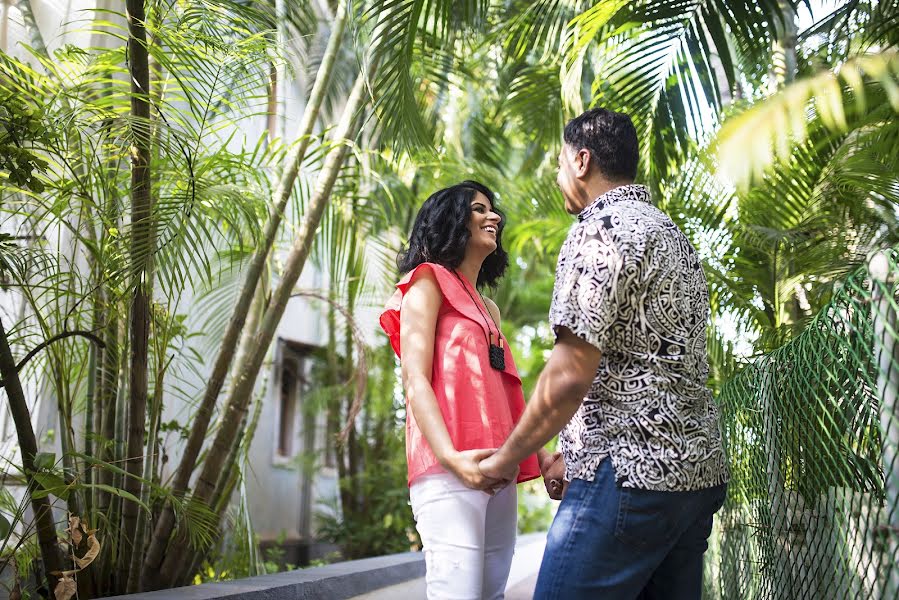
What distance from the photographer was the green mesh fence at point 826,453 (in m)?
1.86

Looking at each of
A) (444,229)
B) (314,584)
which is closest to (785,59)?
(444,229)

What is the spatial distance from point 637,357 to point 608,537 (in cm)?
36

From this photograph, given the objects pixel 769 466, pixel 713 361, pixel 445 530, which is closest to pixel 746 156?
pixel 445 530

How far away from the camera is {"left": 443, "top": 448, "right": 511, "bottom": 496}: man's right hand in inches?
84.7

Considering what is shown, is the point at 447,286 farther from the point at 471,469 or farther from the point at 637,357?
the point at 637,357

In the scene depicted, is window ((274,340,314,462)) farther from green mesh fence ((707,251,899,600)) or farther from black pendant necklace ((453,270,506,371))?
black pendant necklace ((453,270,506,371))

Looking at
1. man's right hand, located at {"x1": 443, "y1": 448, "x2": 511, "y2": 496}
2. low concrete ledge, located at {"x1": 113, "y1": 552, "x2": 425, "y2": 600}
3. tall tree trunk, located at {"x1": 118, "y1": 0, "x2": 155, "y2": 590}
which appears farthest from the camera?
low concrete ledge, located at {"x1": 113, "y1": 552, "x2": 425, "y2": 600}

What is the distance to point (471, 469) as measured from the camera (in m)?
Result: 2.16

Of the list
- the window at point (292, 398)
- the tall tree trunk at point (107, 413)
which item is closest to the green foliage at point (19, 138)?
the tall tree trunk at point (107, 413)

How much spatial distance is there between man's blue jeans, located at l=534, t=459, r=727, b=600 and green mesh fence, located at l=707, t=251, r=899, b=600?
431 millimetres

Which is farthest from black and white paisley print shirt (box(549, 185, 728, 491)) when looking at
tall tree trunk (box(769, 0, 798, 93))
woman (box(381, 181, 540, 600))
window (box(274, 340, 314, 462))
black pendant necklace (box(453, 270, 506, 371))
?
window (box(274, 340, 314, 462))

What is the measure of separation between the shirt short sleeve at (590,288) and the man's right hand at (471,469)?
432mm

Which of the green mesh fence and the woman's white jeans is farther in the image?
the woman's white jeans

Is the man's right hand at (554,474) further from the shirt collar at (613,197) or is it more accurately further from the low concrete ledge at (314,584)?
the low concrete ledge at (314,584)
